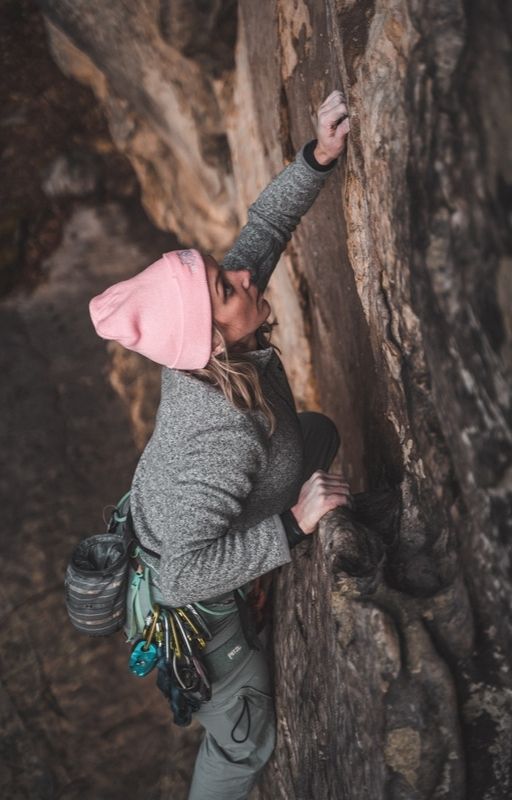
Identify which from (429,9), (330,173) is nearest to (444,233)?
(429,9)

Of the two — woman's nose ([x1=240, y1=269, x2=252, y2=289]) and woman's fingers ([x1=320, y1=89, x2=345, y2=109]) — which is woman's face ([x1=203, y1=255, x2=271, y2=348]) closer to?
Result: woman's nose ([x1=240, y1=269, x2=252, y2=289])

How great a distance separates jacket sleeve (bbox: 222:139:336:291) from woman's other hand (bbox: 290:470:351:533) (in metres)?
0.79

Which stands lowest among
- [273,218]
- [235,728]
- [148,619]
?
[235,728]

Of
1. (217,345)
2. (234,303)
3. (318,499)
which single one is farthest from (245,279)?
(318,499)

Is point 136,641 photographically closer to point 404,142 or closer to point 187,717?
point 187,717

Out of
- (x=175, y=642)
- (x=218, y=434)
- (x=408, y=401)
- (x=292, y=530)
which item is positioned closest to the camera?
(x=408, y=401)

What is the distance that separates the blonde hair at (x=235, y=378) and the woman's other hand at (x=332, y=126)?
27.4 inches

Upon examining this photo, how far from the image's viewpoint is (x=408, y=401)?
1856 mm

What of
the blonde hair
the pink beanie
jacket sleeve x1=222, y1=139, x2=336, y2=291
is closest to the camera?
the pink beanie

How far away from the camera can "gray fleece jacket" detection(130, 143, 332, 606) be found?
2127 millimetres

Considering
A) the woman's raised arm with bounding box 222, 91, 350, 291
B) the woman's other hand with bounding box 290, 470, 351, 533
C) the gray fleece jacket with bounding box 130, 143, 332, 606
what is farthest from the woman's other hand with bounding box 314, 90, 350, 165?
the woman's other hand with bounding box 290, 470, 351, 533

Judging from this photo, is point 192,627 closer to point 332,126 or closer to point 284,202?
point 284,202

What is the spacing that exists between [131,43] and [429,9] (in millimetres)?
2957

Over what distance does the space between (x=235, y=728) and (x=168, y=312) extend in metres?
1.60
